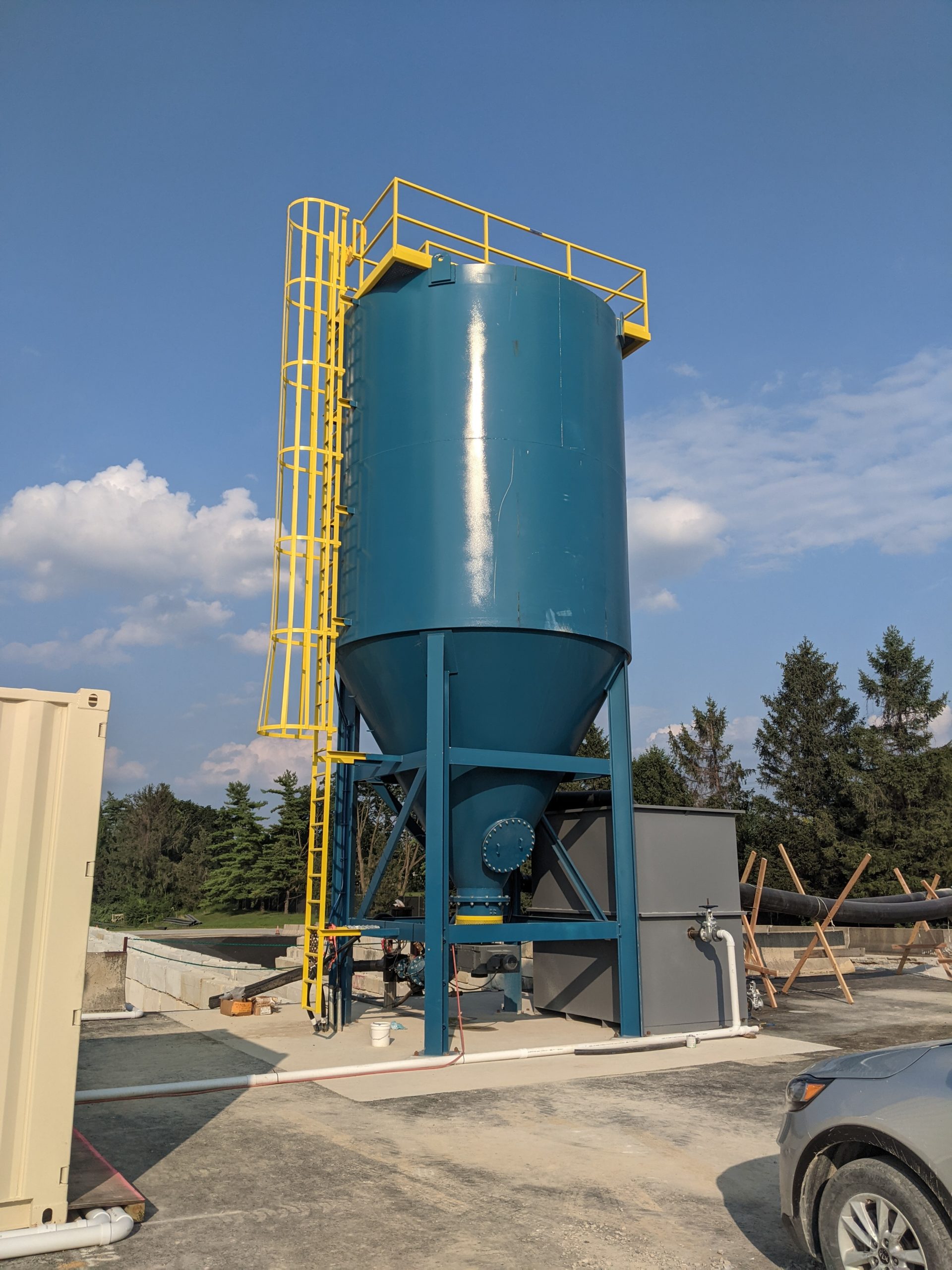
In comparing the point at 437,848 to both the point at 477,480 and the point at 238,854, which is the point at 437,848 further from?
the point at 238,854

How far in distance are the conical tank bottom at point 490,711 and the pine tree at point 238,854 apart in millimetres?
Result: 37620

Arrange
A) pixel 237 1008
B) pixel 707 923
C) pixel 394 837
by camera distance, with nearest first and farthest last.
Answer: pixel 394 837 → pixel 707 923 → pixel 237 1008

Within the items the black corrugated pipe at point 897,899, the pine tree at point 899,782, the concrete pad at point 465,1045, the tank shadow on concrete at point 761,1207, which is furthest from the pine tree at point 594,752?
the tank shadow on concrete at point 761,1207

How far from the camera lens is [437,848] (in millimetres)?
11531

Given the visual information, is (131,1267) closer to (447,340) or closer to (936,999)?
(447,340)

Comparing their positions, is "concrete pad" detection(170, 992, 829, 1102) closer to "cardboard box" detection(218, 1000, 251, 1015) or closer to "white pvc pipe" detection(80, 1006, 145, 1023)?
"cardboard box" detection(218, 1000, 251, 1015)

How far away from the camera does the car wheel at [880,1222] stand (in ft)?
13.3

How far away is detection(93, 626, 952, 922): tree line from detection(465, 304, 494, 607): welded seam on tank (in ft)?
87.8

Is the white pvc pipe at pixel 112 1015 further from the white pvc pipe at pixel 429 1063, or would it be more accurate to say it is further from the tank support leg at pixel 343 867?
the white pvc pipe at pixel 429 1063

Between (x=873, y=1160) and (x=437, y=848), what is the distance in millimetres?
7465

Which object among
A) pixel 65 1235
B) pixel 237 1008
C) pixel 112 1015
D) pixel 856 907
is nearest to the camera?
pixel 65 1235

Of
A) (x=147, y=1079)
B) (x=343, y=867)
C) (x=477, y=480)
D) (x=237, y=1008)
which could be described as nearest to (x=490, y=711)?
(x=477, y=480)

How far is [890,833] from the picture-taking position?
134ft

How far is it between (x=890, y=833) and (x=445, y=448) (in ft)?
116
